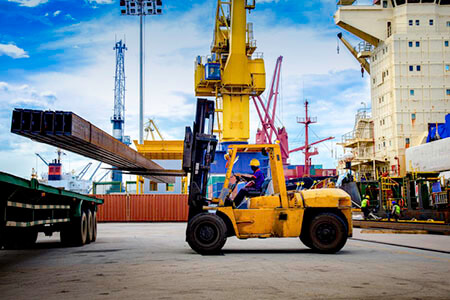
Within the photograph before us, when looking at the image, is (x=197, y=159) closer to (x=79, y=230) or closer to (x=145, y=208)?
(x=79, y=230)

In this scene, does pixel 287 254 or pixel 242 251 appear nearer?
pixel 287 254

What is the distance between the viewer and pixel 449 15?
4894cm

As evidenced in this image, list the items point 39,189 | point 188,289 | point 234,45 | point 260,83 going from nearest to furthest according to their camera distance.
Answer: point 188,289
point 39,189
point 234,45
point 260,83

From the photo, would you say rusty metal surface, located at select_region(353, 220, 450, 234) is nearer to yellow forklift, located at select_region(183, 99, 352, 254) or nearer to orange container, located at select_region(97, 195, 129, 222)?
yellow forklift, located at select_region(183, 99, 352, 254)

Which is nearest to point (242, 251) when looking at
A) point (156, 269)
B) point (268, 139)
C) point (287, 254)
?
point (287, 254)

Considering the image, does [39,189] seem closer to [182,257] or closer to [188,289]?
[182,257]

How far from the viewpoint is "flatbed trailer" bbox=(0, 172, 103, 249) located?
7.71 metres

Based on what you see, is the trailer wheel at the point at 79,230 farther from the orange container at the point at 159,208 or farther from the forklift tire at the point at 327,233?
the orange container at the point at 159,208

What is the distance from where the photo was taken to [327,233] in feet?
36.2

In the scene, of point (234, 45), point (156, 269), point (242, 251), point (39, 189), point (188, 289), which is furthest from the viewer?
point (234, 45)

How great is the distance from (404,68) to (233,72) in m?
18.7

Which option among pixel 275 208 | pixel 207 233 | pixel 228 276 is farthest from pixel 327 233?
pixel 228 276

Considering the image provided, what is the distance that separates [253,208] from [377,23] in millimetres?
45146

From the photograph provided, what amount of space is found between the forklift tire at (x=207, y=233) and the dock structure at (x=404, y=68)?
128 feet
